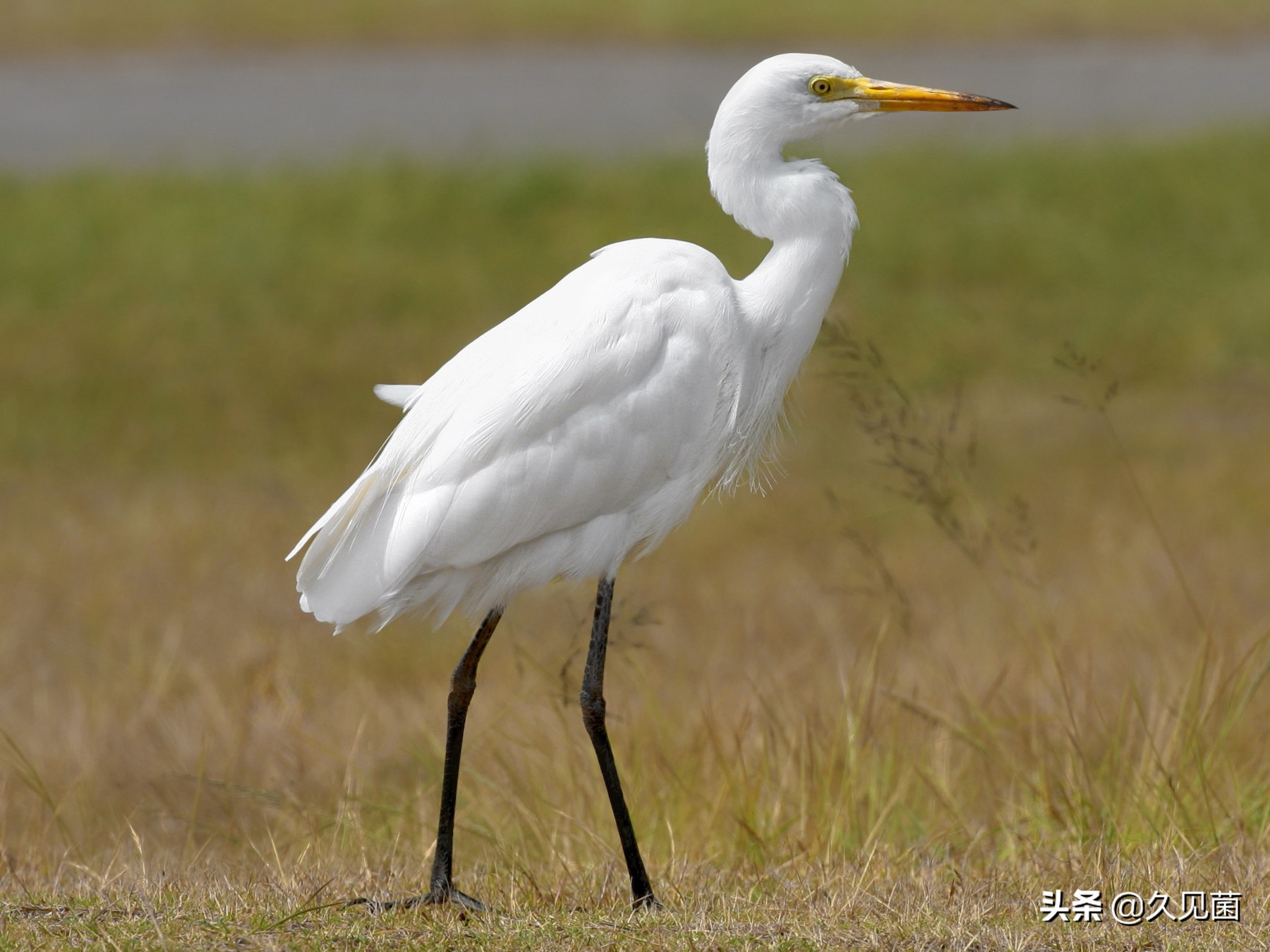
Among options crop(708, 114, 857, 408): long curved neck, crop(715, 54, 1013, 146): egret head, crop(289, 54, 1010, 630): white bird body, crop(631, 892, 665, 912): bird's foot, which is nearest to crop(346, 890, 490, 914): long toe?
crop(631, 892, 665, 912): bird's foot

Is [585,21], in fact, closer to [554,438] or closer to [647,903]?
[554,438]

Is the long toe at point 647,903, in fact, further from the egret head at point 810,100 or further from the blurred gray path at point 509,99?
the blurred gray path at point 509,99

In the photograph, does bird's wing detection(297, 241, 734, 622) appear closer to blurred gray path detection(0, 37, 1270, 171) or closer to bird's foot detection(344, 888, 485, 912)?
bird's foot detection(344, 888, 485, 912)

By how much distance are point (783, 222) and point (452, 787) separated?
4.77 ft

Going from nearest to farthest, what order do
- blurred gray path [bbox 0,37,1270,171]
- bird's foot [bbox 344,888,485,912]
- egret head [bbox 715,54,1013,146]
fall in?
bird's foot [bbox 344,888,485,912]
egret head [bbox 715,54,1013,146]
blurred gray path [bbox 0,37,1270,171]

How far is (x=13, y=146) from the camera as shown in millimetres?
13133

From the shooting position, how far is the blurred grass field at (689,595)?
3441 millimetres

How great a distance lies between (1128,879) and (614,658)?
10.6ft

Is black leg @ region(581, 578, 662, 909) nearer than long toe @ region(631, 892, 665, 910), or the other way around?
long toe @ region(631, 892, 665, 910)

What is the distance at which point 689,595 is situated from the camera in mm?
6980

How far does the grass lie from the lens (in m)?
17.0

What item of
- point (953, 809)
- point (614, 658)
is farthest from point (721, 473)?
point (614, 658)

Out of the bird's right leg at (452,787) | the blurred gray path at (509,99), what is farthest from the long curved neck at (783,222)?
the blurred gray path at (509,99)

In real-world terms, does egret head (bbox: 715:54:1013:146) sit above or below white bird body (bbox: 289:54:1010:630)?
above
